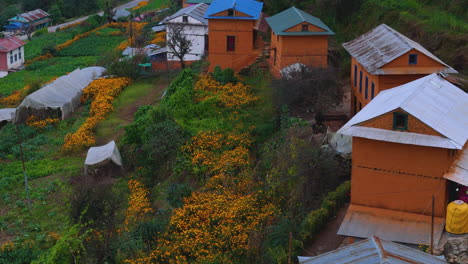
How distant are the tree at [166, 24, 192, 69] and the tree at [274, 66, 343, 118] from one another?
12.7 metres

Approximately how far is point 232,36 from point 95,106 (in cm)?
839

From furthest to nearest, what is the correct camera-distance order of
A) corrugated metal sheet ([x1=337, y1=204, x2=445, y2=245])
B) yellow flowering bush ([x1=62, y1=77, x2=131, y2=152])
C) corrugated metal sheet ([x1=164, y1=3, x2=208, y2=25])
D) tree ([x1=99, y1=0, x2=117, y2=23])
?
tree ([x1=99, y1=0, x2=117, y2=23]) → corrugated metal sheet ([x1=164, y1=3, x2=208, y2=25]) → yellow flowering bush ([x1=62, y1=77, x2=131, y2=152]) → corrugated metal sheet ([x1=337, y1=204, x2=445, y2=245])

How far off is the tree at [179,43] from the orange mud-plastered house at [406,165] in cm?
2097

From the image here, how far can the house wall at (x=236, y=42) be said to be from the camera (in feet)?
108

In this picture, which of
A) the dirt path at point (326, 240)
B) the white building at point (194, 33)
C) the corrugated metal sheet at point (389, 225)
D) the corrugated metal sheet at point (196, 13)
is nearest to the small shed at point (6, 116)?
the white building at point (194, 33)

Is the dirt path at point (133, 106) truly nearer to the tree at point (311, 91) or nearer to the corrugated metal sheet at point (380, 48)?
the tree at point (311, 91)

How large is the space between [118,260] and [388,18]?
2103 centimetres

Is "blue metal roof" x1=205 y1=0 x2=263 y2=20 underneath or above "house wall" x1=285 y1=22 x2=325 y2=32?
above

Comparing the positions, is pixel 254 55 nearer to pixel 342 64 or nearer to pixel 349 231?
pixel 342 64

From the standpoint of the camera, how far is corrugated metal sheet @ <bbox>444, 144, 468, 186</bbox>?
16406mm

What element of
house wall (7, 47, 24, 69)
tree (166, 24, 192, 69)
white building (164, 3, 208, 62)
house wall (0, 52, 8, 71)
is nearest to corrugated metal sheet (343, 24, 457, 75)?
tree (166, 24, 192, 69)

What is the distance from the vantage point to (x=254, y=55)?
33.5m

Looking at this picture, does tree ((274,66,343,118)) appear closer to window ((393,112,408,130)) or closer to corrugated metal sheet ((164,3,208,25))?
window ((393,112,408,130))

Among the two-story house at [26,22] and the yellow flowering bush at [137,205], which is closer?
the yellow flowering bush at [137,205]
